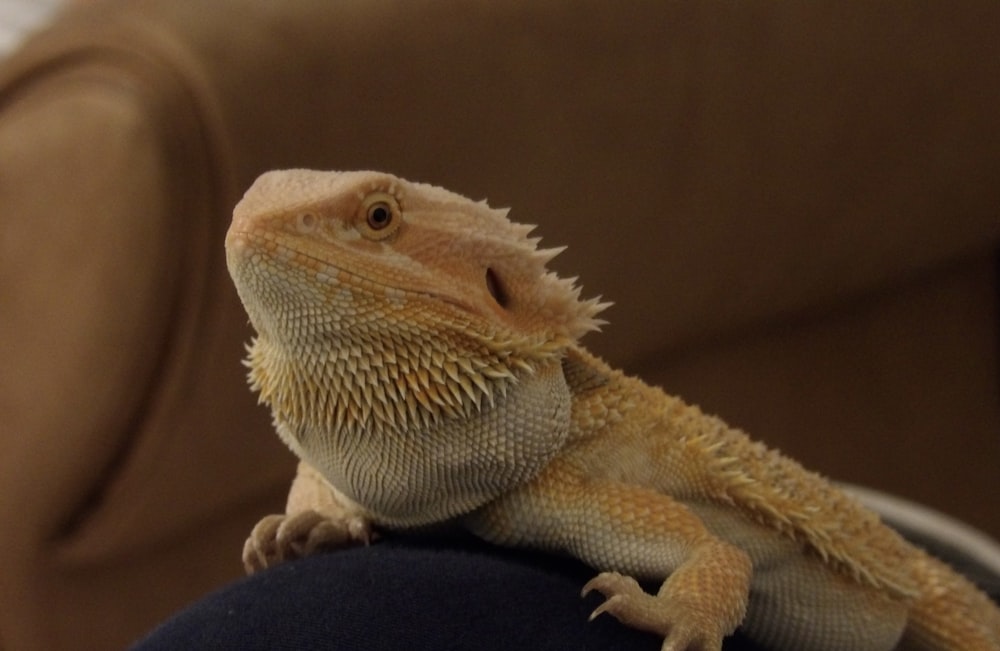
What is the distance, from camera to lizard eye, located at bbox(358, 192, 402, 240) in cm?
64

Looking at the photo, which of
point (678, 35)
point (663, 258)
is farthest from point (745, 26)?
point (663, 258)

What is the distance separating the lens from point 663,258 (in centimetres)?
146

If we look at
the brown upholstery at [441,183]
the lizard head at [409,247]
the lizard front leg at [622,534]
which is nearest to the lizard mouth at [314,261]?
the lizard head at [409,247]

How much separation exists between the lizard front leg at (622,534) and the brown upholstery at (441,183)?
50 cm

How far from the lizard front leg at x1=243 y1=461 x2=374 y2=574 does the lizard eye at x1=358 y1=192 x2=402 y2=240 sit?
19cm

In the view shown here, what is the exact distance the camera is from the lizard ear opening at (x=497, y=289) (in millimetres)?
692

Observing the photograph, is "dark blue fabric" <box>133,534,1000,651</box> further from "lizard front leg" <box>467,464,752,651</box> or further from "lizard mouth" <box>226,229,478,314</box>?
"lizard mouth" <box>226,229,478,314</box>

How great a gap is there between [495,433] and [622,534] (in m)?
0.10

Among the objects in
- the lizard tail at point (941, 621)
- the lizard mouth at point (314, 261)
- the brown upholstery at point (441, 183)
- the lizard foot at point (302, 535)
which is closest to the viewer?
the lizard mouth at point (314, 261)

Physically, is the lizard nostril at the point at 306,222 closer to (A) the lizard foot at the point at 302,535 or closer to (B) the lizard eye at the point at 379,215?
(B) the lizard eye at the point at 379,215

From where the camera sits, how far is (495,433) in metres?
0.67

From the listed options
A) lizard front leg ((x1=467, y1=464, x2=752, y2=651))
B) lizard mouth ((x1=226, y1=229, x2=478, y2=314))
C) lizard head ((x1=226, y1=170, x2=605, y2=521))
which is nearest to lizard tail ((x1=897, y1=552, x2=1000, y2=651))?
lizard front leg ((x1=467, y1=464, x2=752, y2=651))

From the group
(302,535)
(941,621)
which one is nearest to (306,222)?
(302,535)

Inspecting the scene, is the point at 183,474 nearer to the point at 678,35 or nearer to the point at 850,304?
the point at 678,35
